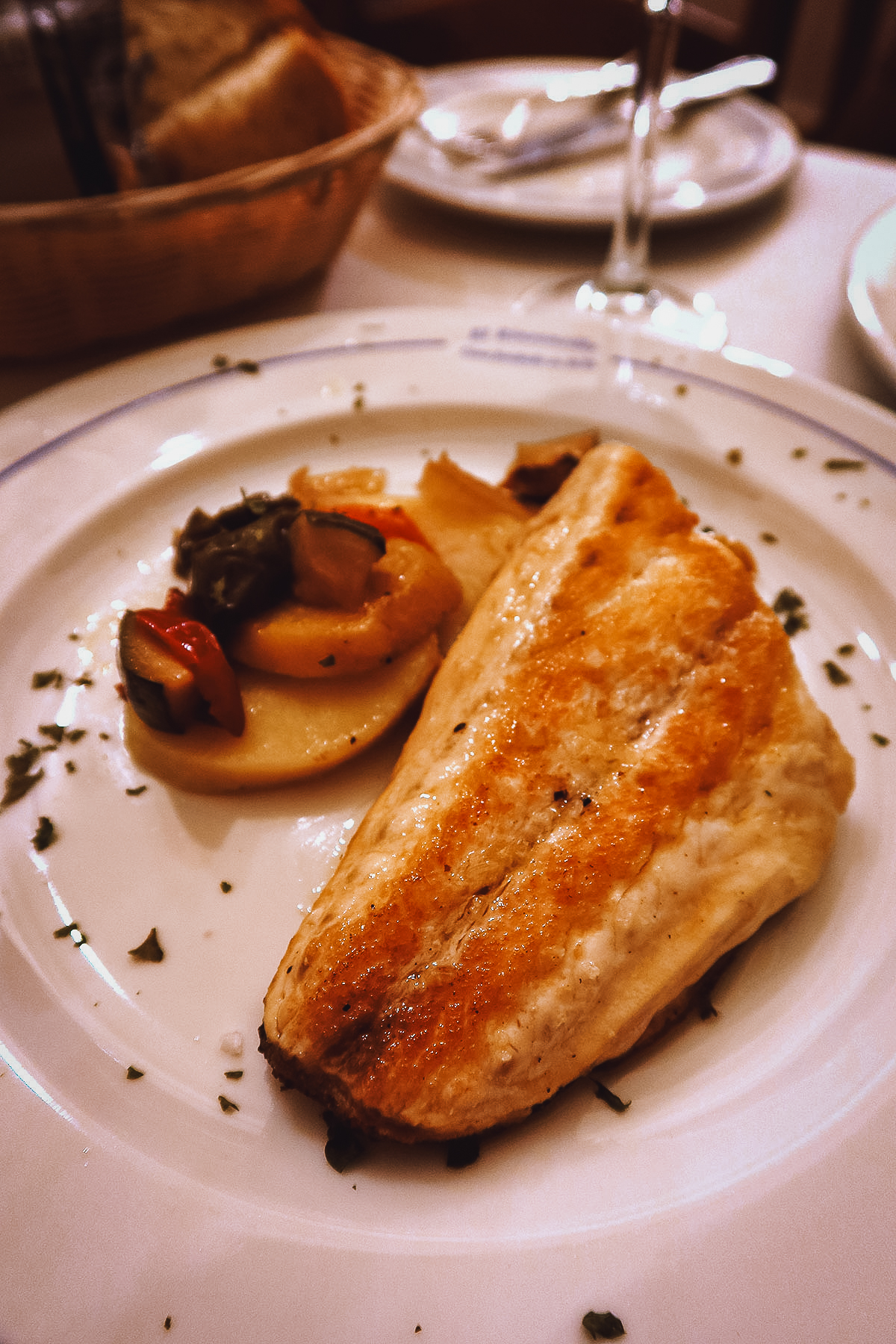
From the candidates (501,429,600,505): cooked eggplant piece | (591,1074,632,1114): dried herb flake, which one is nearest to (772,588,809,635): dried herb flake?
(501,429,600,505): cooked eggplant piece

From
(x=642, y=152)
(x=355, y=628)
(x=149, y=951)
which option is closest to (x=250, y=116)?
(x=642, y=152)

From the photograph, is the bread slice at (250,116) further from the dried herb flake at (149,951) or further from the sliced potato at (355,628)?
the dried herb flake at (149,951)

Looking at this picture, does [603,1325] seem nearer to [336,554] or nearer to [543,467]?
[336,554]

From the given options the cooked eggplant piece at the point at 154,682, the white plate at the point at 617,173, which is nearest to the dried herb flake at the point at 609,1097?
the cooked eggplant piece at the point at 154,682

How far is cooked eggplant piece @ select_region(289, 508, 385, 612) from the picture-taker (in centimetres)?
213

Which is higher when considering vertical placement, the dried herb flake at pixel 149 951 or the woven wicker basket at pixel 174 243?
the woven wicker basket at pixel 174 243

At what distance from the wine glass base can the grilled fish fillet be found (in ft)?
5.56

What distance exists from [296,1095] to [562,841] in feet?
2.15

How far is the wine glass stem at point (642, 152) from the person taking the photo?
3018mm

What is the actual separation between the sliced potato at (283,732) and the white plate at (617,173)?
269 centimetres

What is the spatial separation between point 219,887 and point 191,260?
7.03 feet

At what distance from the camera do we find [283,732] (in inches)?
81.2

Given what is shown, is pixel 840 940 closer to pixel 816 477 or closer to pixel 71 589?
pixel 816 477

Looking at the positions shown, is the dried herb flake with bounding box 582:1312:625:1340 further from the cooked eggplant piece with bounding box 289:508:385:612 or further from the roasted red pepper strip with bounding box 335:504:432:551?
the roasted red pepper strip with bounding box 335:504:432:551
